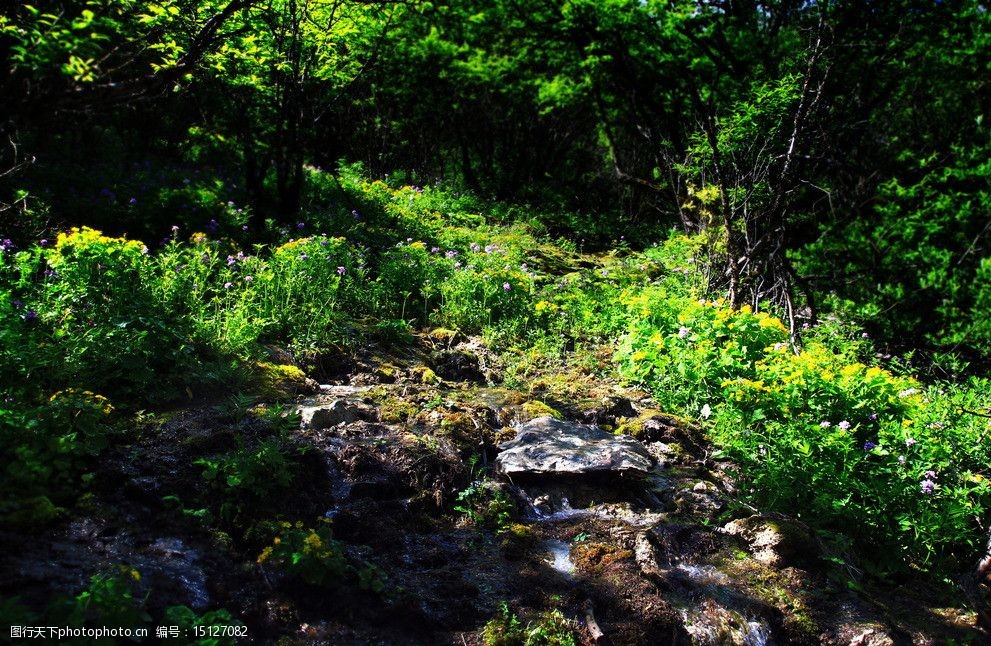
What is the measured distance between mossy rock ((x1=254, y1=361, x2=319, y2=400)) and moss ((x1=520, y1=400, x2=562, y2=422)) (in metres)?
1.48

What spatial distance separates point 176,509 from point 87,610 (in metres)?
0.81

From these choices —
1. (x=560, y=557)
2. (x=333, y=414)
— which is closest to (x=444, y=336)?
(x=333, y=414)

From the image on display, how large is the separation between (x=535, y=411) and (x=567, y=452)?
714mm

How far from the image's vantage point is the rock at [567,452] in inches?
145

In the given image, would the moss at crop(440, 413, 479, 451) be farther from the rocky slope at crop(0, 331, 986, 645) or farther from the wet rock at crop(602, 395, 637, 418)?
the wet rock at crop(602, 395, 637, 418)

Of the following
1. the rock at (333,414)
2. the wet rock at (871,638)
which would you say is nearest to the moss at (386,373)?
the rock at (333,414)

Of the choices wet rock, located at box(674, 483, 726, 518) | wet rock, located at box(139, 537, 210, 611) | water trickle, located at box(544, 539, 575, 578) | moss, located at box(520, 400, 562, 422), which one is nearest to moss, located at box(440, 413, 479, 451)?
moss, located at box(520, 400, 562, 422)

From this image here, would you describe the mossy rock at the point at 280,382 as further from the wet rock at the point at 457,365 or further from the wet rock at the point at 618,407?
the wet rock at the point at 618,407

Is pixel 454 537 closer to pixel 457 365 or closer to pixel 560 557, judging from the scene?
pixel 560 557

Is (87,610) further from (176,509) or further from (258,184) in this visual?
(258,184)

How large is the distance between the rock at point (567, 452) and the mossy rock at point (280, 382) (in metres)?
1.43

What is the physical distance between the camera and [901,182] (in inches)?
326

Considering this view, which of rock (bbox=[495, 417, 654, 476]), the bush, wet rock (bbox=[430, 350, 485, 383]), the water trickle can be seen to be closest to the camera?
the water trickle

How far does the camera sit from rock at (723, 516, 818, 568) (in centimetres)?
319
